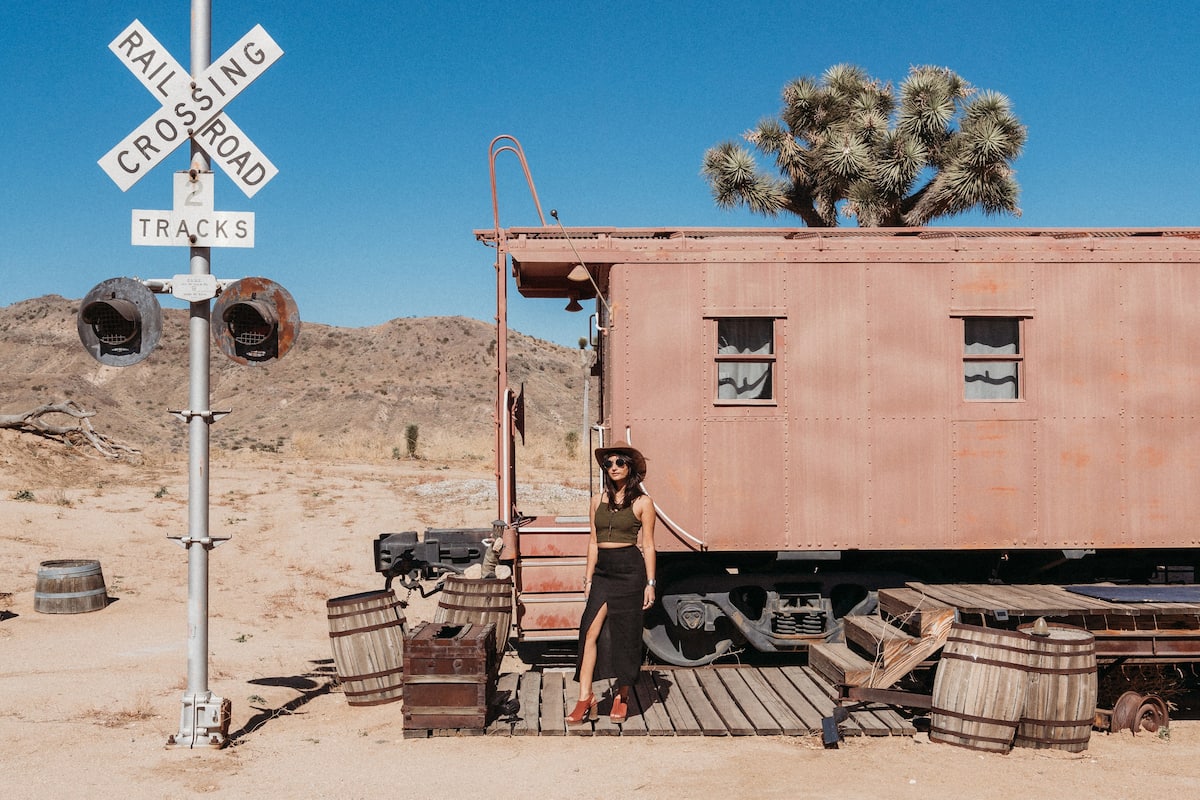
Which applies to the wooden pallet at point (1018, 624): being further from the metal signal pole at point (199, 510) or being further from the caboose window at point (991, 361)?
the metal signal pole at point (199, 510)

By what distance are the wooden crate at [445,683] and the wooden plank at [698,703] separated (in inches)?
56.0

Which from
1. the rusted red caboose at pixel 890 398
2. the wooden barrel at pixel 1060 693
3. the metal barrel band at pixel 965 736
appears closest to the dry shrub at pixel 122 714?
the rusted red caboose at pixel 890 398

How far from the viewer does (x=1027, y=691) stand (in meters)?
6.39

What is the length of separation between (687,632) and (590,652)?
2.20 meters

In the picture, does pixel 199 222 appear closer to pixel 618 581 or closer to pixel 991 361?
pixel 618 581

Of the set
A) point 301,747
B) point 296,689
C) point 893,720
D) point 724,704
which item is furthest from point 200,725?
point 893,720

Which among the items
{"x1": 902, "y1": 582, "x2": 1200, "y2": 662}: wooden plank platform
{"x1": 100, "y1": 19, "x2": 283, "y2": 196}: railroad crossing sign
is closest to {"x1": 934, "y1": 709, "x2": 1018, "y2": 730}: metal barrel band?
{"x1": 902, "y1": 582, "x2": 1200, "y2": 662}: wooden plank platform

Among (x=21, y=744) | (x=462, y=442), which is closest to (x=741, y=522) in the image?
(x=21, y=744)

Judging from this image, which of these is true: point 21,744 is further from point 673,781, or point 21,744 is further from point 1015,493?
point 1015,493

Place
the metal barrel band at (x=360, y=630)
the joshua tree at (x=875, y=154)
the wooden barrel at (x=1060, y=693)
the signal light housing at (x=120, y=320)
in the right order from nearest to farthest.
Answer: the signal light housing at (x=120, y=320), the wooden barrel at (x=1060, y=693), the metal barrel band at (x=360, y=630), the joshua tree at (x=875, y=154)

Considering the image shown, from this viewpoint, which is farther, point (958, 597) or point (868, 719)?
point (958, 597)

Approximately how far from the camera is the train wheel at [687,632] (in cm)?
837

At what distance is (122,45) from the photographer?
6.32 metres

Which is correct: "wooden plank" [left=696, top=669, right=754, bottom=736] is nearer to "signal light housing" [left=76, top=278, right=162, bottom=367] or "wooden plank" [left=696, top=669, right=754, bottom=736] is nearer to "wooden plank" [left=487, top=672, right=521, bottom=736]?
"wooden plank" [left=487, top=672, right=521, bottom=736]
